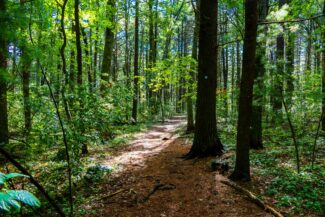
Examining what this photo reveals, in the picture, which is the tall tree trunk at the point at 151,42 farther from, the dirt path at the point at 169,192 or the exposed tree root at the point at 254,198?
the exposed tree root at the point at 254,198

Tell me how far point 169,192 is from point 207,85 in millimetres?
3456

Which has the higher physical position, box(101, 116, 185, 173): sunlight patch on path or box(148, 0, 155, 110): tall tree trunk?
box(148, 0, 155, 110): tall tree trunk

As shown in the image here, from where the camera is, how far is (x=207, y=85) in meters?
7.58

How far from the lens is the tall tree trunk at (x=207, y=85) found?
7516mm

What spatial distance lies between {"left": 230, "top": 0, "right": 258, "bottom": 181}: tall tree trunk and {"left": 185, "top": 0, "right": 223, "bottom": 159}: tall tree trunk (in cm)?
191

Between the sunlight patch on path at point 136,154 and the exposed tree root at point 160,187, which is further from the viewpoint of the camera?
the sunlight patch on path at point 136,154

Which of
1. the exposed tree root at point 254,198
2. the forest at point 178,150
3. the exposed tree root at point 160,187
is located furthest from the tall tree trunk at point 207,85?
the exposed tree root at point 254,198

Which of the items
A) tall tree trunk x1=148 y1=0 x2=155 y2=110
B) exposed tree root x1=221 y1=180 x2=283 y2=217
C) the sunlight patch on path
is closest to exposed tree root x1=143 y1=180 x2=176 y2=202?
exposed tree root x1=221 y1=180 x2=283 y2=217

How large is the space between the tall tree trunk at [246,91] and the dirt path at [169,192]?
0.59m

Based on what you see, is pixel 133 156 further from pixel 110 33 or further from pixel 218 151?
pixel 110 33

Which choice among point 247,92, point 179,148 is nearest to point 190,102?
point 179,148

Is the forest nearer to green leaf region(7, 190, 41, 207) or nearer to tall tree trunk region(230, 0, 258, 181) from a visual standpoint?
tall tree trunk region(230, 0, 258, 181)

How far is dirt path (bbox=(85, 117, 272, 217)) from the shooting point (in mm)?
4676

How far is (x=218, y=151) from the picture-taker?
7.60 meters
